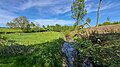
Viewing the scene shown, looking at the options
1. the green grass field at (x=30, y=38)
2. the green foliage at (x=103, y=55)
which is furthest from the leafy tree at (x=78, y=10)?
the green foliage at (x=103, y=55)

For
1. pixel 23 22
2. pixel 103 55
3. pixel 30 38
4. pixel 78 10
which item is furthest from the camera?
pixel 23 22

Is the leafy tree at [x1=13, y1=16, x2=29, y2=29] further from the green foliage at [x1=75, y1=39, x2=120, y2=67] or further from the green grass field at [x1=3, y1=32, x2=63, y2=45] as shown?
the green foliage at [x1=75, y1=39, x2=120, y2=67]

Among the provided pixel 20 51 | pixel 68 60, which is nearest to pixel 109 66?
pixel 68 60

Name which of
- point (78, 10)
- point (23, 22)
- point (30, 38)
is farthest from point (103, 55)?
point (23, 22)

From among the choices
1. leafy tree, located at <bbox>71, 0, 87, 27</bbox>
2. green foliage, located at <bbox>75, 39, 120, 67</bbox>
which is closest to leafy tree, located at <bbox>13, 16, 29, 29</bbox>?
leafy tree, located at <bbox>71, 0, 87, 27</bbox>

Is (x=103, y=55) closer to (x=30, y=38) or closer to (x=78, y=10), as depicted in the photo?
(x=30, y=38)

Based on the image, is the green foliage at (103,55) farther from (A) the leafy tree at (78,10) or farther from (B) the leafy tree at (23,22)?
(B) the leafy tree at (23,22)

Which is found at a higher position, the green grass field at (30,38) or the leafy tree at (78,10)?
the leafy tree at (78,10)

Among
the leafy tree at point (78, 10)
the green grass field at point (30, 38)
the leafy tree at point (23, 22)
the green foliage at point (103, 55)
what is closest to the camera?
the green foliage at point (103, 55)

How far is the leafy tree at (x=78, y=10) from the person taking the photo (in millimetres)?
25422

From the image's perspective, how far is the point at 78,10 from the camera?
84.7ft

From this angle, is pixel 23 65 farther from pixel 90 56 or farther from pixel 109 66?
pixel 109 66

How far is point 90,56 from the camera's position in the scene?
14.5 feet

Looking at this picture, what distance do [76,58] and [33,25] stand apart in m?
23.7
